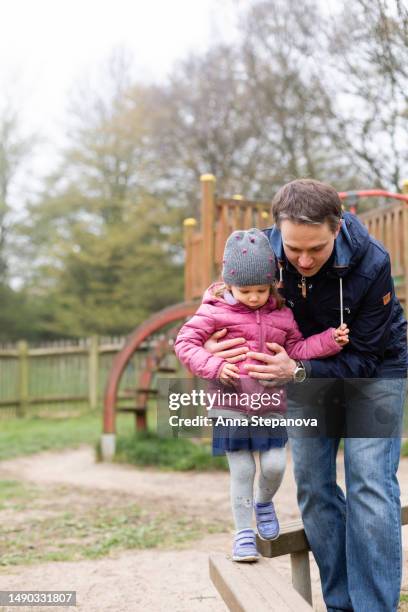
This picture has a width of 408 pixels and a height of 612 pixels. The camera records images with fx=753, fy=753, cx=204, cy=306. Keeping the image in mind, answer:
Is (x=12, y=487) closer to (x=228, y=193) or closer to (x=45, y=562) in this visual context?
(x=45, y=562)

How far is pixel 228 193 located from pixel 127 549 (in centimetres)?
1448

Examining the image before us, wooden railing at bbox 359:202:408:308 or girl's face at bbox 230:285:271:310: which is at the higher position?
wooden railing at bbox 359:202:408:308

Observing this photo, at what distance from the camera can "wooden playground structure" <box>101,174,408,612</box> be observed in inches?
90.1

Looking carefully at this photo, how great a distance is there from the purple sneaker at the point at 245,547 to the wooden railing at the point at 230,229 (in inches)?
158

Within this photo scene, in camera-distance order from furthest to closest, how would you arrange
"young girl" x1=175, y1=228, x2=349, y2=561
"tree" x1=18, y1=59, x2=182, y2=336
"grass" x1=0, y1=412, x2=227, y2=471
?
"tree" x1=18, y1=59, x2=182, y2=336 → "grass" x1=0, y1=412, x2=227, y2=471 → "young girl" x1=175, y1=228, x2=349, y2=561

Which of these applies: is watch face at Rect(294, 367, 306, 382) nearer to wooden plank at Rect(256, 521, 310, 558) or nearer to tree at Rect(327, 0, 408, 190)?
wooden plank at Rect(256, 521, 310, 558)

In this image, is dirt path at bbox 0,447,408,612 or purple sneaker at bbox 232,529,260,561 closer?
purple sneaker at bbox 232,529,260,561

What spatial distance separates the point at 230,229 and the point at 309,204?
6.38 meters

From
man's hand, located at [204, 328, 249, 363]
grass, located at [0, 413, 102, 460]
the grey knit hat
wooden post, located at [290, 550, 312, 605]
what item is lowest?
grass, located at [0, 413, 102, 460]

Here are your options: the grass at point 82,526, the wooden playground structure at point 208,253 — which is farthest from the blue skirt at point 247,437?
the wooden playground structure at point 208,253

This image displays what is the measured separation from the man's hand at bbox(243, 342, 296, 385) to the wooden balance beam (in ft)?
2.05

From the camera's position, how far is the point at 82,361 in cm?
1661

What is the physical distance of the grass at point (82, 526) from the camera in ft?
15.9

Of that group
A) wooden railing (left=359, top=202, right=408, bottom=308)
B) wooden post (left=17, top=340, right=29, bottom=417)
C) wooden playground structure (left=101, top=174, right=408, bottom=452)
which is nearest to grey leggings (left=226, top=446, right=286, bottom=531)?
Answer: wooden playground structure (left=101, top=174, right=408, bottom=452)
